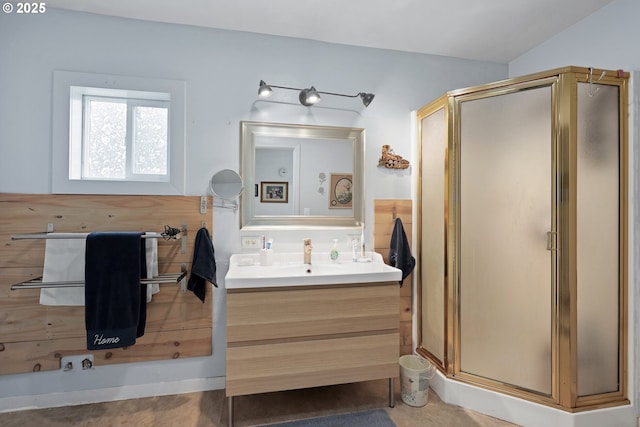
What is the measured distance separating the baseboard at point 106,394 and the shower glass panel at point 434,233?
1.51m

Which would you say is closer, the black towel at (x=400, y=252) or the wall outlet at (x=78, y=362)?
the wall outlet at (x=78, y=362)

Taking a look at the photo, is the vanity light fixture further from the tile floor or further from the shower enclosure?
the tile floor

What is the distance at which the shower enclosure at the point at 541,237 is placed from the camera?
→ 1610 mm

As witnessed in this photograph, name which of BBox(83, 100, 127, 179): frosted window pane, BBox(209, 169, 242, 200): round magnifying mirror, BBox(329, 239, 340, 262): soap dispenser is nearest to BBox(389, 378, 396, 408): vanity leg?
BBox(329, 239, 340, 262): soap dispenser

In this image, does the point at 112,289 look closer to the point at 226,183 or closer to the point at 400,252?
the point at 226,183

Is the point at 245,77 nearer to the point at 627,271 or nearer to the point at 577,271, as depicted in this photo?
the point at 577,271

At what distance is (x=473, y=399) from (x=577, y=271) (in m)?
0.98

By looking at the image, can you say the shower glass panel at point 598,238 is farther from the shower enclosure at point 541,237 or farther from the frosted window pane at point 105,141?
the frosted window pane at point 105,141

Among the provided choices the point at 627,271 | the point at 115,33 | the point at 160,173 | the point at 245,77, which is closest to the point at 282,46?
the point at 245,77

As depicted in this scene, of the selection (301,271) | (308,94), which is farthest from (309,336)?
(308,94)

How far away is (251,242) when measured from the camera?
6.80 feet

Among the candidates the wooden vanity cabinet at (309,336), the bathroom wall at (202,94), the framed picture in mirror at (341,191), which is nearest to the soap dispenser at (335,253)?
the bathroom wall at (202,94)

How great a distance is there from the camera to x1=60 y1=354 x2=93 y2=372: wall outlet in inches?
73.1

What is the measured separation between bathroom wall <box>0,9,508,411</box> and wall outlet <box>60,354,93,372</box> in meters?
0.05
